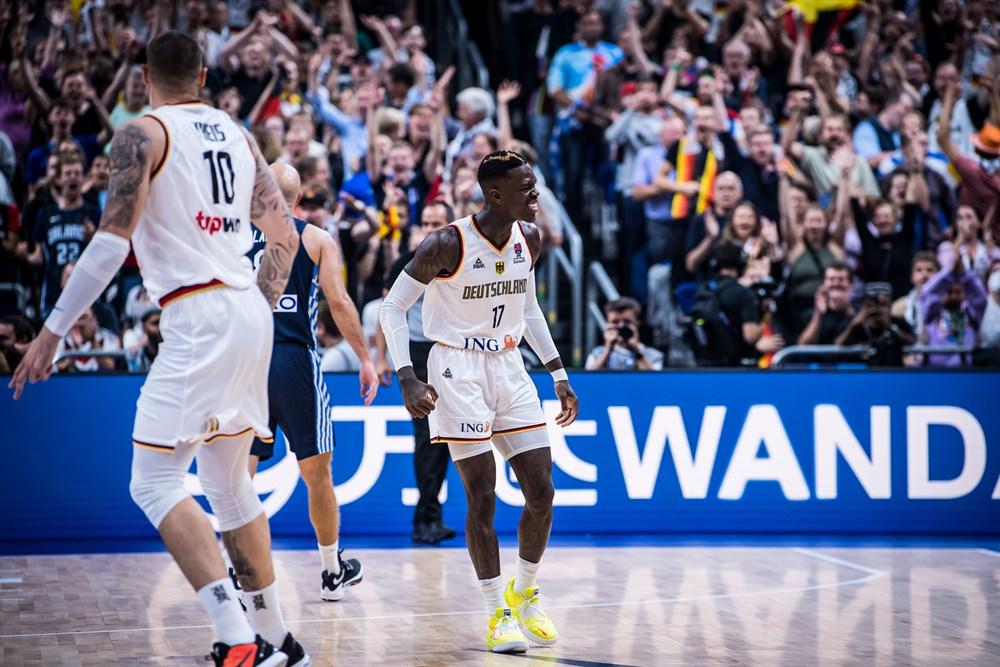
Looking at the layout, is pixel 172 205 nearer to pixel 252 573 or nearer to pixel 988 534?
pixel 252 573

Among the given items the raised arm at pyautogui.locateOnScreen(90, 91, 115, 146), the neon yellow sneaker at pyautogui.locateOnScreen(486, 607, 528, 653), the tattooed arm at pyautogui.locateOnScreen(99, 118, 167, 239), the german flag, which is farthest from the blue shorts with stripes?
the german flag

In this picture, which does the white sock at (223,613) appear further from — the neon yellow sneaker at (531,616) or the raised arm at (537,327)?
the raised arm at (537,327)

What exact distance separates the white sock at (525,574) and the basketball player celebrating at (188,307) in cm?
158

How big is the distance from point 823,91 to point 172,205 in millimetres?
9909

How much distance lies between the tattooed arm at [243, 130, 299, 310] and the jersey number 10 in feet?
0.61

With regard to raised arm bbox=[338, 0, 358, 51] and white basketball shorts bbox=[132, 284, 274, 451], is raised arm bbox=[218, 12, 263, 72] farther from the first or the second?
white basketball shorts bbox=[132, 284, 274, 451]

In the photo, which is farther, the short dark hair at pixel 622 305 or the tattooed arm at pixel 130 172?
the short dark hair at pixel 622 305

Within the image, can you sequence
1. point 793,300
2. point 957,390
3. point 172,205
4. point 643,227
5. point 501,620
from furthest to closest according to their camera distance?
point 643,227 → point 793,300 → point 957,390 → point 501,620 → point 172,205

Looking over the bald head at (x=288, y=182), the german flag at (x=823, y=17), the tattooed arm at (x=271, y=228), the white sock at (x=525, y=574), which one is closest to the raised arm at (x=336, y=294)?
the bald head at (x=288, y=182)

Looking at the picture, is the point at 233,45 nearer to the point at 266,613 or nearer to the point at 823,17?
the point at 823,17

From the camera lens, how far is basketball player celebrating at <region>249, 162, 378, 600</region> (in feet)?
21.6

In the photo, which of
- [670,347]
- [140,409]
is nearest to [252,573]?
[140,409]

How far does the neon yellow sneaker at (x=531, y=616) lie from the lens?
18.5 ft

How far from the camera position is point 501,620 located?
5539mm
